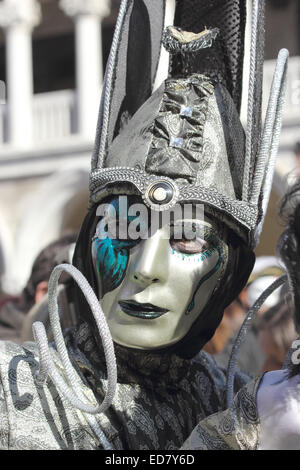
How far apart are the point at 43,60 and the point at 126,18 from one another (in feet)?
37.2

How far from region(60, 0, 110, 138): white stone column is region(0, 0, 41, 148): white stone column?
52cm

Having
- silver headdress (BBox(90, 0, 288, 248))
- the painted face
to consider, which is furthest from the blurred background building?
the painted face

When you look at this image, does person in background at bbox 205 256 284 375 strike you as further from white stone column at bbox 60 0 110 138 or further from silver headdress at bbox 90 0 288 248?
white stone column at bbox 60 0 110 138

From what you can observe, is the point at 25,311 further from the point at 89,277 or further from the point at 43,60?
the point at 43,60

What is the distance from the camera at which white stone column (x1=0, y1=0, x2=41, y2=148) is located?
11078mm

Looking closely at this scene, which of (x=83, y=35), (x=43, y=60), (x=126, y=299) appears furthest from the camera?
(x=43, y=60)

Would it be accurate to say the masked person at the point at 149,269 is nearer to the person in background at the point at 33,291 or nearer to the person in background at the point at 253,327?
the person in background at the point at 253,327

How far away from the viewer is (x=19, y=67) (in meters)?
11.2

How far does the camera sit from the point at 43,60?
1333cm

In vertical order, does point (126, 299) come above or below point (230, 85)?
below

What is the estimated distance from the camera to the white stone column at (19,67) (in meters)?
11.1

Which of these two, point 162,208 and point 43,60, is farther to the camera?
point 43,60
